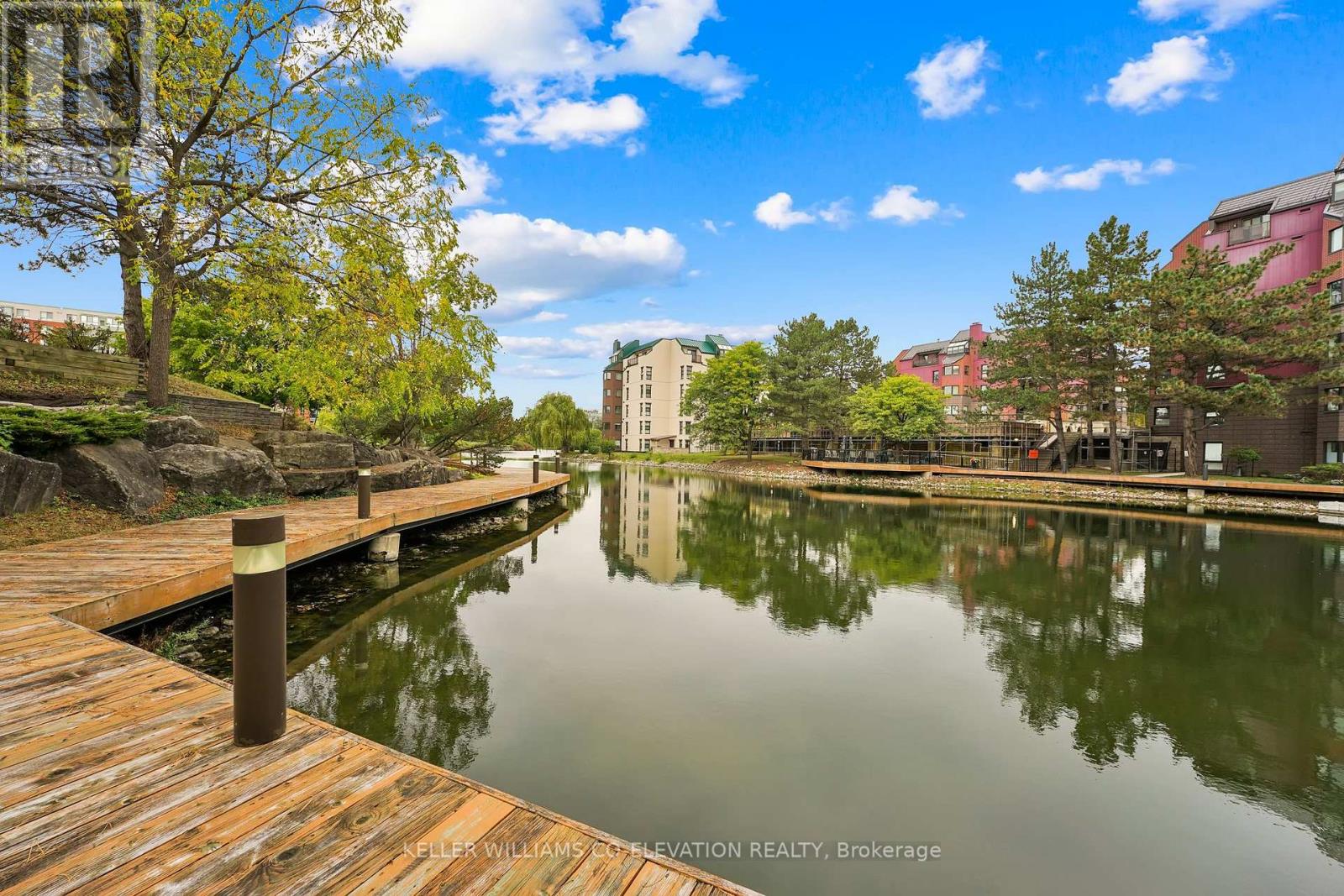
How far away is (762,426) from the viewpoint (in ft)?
151

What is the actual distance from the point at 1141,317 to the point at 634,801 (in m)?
31.5

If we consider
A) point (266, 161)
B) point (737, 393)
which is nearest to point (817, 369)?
point (737, 393)

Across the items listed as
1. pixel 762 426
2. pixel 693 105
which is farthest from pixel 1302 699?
pixel 762 426

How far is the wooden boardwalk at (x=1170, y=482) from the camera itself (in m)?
20.9

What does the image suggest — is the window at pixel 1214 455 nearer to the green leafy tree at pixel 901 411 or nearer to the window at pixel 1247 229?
the window at pixel 1247 229

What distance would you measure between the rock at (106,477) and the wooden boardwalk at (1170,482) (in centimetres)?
3232

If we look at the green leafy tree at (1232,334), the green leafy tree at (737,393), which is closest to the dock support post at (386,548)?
the green leafy tree at (1232,334)

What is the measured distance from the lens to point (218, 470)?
32.3 feet

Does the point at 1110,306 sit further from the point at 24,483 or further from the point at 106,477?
the point at 24,483

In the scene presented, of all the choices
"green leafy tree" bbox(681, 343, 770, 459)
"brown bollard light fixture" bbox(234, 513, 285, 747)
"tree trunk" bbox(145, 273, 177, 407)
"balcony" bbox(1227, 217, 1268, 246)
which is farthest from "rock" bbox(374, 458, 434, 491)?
"balcony" bbox(1227, 217, 1268, 246)

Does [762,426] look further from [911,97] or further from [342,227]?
[342,227]

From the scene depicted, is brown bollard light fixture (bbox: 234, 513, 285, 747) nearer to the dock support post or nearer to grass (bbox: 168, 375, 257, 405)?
the dock support post

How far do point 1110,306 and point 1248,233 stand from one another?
8.73m

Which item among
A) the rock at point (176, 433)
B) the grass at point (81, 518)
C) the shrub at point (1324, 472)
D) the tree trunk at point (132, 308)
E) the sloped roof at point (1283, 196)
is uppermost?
the sloped roof at point (1283, 196)
